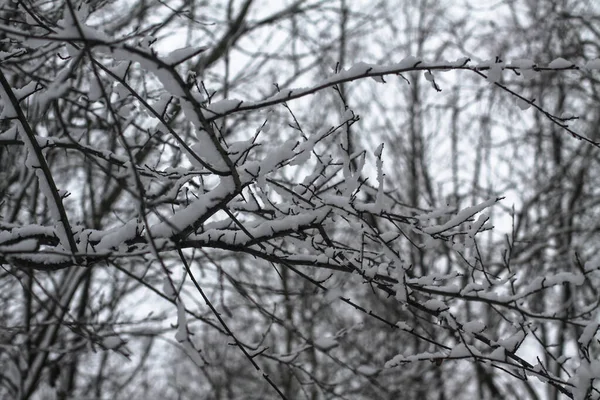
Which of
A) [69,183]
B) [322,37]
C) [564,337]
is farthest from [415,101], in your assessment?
[69,183]

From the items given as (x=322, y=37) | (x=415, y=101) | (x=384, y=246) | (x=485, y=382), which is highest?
(x=415, y=101)

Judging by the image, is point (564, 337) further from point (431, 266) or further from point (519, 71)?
point (519, 71)

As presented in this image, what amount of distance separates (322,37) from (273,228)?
5.81m

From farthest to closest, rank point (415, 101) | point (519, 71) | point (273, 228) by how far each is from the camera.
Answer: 1. point (415, 101)
2. point (273, 228)
3. point (519, 71)

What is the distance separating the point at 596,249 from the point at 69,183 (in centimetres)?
722

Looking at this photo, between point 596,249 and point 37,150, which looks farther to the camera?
point 596,249

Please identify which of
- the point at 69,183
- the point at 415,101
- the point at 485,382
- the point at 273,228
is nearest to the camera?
the point at 273,228

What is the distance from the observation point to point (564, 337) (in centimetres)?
689

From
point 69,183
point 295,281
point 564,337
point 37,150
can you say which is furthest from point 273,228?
point 295,281

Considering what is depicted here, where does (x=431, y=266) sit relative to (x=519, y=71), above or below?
above

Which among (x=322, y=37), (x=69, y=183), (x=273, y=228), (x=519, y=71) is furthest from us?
(x=322, y=37)

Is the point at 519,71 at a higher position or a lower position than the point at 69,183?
lower

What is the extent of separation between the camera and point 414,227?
1.87 meters

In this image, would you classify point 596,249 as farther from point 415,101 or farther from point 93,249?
point 93,249
